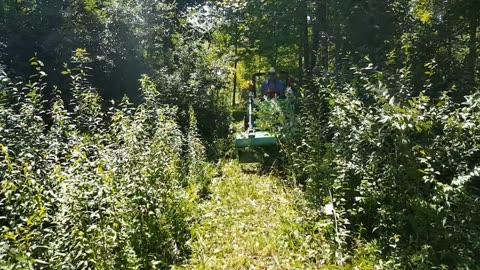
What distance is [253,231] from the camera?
463 cm

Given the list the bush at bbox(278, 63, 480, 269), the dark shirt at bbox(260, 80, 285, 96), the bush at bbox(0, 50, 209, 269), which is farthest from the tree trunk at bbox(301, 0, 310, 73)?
the bush at bbox(0, 50, 209, 269)

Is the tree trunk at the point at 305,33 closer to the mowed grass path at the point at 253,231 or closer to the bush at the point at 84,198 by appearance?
the mowed grass path at the point at 253,231

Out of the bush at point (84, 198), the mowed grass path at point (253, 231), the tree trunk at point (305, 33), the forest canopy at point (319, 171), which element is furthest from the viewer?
the tree trunk at point (305, 33)

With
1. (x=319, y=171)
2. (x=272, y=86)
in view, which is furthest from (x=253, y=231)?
(x=272, y=86)

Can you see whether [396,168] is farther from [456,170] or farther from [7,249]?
[7,249]

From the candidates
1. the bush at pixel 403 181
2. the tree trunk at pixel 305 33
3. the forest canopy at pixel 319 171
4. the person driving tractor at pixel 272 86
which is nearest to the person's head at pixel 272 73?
the person driving tractor at pixel 272 86

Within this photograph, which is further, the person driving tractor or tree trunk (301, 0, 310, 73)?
tree trunk (301, 0, 310, 73)

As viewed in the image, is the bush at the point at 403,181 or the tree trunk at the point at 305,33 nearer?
the bush at the point at 403,181

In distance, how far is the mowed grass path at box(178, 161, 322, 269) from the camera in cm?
398

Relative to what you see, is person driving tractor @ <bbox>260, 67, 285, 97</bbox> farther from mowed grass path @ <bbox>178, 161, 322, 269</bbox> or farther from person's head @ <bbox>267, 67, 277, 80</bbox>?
mowed grass path @ <bbox>178, 161, 322, 269</bbox>

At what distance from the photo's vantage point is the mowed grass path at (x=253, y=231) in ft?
13.1

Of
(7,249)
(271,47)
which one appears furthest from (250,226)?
(271,47)

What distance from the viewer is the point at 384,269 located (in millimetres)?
3559

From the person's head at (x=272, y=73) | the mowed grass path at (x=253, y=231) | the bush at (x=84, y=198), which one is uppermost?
the person's head at (x=272, y=73)
